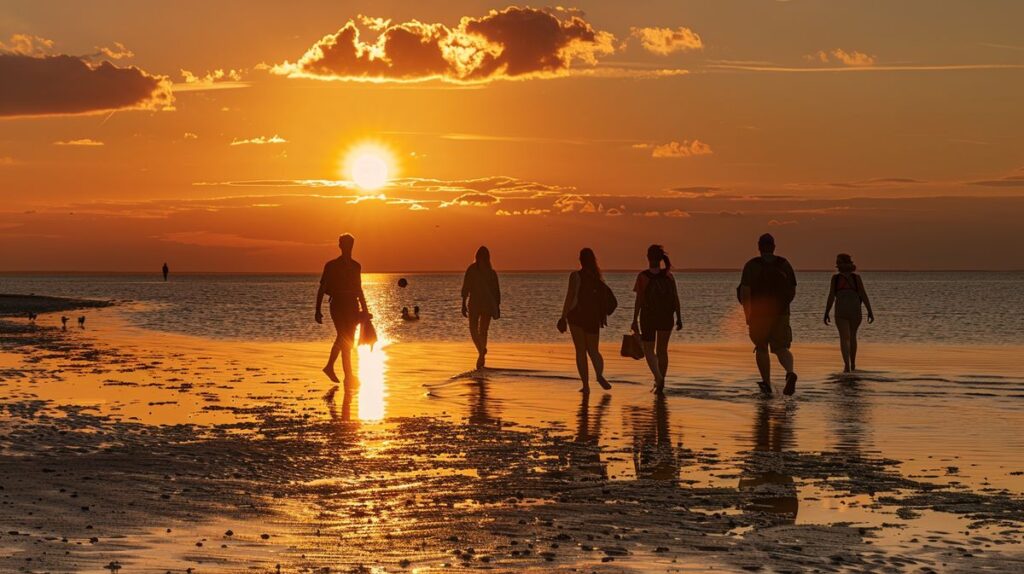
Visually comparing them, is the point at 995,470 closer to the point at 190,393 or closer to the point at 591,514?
the point at 591,514

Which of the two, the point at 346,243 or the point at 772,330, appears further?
the point at 346,243

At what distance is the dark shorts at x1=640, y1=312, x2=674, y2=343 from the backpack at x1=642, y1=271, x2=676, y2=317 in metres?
0.09

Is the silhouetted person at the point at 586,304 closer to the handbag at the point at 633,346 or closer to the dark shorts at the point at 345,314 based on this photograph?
the handbag at the point at 633,346

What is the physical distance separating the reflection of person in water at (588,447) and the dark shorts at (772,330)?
2567 mm

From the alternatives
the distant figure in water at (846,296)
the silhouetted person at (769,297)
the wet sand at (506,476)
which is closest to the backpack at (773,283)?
the silhouetted person at (769,297)

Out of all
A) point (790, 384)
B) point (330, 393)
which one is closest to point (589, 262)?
point (790, 384)

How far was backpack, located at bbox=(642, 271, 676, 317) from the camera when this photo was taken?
1719 centimetres

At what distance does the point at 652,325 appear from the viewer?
17312mm

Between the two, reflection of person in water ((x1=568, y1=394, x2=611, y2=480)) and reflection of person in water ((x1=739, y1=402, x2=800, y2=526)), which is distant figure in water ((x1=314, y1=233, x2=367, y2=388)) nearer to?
reflection of person in water ((x1=568, y1=394, x2=611, y2=480))

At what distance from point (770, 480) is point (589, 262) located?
8.01 meters

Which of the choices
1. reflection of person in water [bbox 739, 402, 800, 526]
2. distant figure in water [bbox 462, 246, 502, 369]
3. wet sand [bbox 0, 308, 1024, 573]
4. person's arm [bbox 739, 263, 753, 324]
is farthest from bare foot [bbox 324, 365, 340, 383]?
reflection of person in water [bbox 739, 402, 800, 526]

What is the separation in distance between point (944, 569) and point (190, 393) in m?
13.0

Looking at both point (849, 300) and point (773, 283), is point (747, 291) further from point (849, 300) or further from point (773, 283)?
point (849, 300)

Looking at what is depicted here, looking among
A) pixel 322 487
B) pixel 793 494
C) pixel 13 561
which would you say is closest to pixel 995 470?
pixel 793 494
